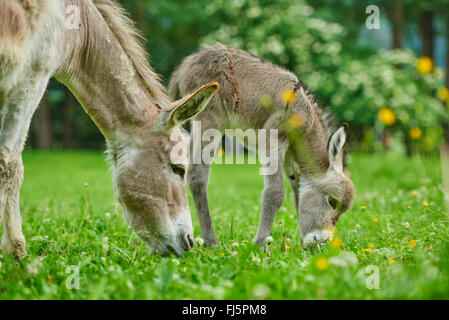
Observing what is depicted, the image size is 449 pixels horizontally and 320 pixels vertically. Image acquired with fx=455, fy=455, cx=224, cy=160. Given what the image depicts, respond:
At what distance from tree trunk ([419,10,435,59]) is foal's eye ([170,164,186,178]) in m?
21.5

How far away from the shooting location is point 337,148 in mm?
5184

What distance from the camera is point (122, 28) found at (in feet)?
13.3

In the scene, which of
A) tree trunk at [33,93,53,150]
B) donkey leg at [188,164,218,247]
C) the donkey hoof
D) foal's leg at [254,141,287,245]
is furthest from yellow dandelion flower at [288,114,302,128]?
tree trunk at [33,93,53,150]

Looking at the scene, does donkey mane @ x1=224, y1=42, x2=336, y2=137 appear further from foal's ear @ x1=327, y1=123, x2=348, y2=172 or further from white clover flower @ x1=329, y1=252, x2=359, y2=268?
white clover flower @ x1=329, y1=252, x2=359, y2=268

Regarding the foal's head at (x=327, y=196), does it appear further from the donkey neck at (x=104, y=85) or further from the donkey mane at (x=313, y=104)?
the donkey neck at (x=104, y=85)

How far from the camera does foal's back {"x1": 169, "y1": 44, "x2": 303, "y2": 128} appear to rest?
505cm

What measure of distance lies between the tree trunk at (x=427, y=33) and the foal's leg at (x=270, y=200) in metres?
20.1

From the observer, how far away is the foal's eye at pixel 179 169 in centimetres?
379

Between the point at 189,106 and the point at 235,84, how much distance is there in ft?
5.46

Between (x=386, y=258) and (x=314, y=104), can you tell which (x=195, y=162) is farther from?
(x=386, y=258)

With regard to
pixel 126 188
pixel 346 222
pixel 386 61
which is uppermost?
pixel 386 61

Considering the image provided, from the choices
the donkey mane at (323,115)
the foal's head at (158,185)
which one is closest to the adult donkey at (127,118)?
the foal's head at (158,185)

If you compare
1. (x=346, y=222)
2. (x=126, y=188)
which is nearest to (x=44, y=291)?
(x=126, y=188)
